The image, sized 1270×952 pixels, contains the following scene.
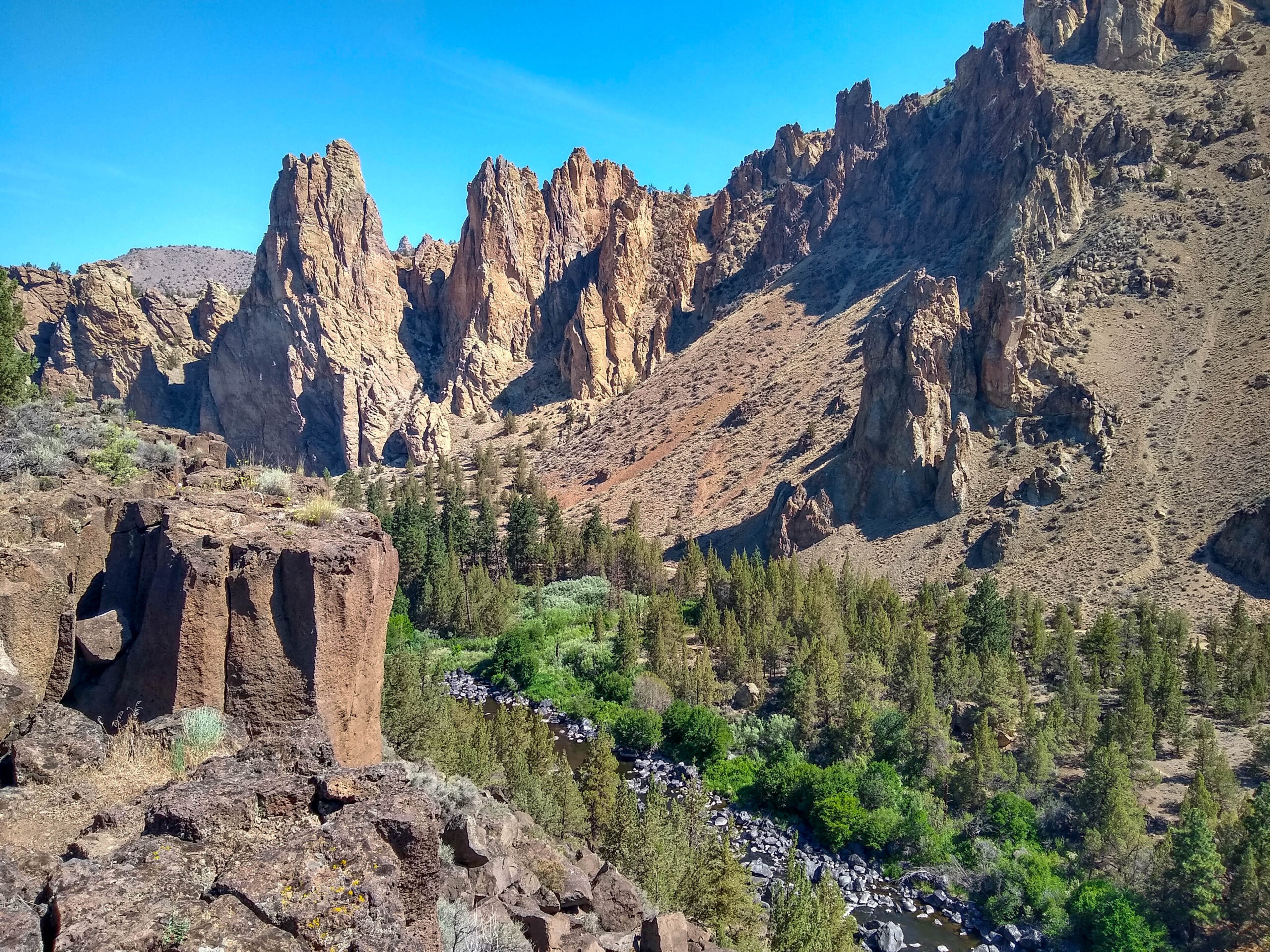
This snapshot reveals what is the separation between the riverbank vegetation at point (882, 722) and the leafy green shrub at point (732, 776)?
0.39ft

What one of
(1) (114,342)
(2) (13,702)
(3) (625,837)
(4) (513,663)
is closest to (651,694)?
(4) (513,663)

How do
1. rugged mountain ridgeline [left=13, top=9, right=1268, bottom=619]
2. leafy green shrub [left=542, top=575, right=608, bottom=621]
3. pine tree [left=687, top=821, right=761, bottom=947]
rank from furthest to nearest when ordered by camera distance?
1. leafy green shrub [left=542, top=575, right=608, bottom=621]
2. rugged mountain ridgeline [left=13, top=9, right=1268, bottom=619]
3. pine tree [left=687, top=821, right=761, bottom=947]

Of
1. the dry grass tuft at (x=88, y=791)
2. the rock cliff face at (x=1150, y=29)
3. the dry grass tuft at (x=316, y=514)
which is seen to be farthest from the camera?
the rock cliff face at (x=1150, y=29)

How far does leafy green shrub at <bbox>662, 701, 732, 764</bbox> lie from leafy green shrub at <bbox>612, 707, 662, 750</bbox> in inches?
18.2

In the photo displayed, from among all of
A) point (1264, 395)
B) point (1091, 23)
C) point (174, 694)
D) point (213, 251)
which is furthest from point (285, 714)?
point (213, 251)

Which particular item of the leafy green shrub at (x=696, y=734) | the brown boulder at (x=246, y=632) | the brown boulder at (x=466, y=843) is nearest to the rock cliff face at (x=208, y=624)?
the brown boulder at (x=246, y=632)

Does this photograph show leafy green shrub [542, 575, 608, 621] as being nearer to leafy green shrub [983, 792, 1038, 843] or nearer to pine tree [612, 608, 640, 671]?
pine tree [612, 608, 640, 671]

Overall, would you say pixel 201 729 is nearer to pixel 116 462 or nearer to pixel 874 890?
pixel 116 462

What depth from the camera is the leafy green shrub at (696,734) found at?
32719 millimetres

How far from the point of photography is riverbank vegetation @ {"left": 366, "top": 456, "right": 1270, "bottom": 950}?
21.1 meters

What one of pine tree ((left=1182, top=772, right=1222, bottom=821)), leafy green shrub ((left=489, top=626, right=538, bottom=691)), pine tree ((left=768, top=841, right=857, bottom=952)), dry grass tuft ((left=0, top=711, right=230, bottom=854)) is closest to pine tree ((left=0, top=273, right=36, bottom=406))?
dry grass tuft ((left=0, top=711, right=230, bottom=854))

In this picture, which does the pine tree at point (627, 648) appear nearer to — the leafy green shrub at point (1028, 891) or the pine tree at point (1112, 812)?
the leafy green shrub at point (1028, 891)

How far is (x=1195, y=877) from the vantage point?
68.3ft

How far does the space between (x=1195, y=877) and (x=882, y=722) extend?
12325 millimetres
